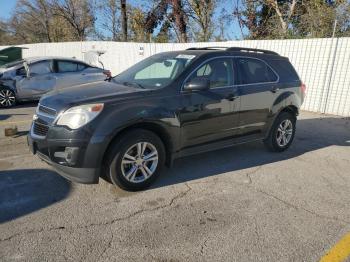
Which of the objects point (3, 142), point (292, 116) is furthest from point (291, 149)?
point (3, 142)

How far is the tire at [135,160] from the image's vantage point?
3920mm

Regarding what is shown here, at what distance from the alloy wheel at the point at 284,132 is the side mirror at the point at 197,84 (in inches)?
88.3

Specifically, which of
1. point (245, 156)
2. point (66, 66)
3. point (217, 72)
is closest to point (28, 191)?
point (217, 72)

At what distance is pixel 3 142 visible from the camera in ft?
20.2

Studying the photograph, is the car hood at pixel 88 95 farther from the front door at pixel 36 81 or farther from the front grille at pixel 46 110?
the front door at pixel 36 81

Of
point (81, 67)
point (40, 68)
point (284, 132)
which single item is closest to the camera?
point (284, 132)

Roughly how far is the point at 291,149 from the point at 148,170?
340 centimetres

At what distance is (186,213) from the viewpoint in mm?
3723

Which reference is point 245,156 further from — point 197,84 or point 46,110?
point 46,110

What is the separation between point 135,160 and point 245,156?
244cm

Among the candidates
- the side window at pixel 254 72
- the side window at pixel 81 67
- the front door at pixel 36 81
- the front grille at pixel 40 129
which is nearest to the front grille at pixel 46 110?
the front grille at pixel 40 129

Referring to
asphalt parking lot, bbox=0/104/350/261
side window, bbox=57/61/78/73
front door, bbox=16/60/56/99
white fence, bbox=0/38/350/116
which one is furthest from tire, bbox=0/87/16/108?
white fence, bbox=0/38/350/116

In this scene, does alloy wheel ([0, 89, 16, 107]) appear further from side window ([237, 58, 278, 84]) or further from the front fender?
side window ([237, 58, 278, 84])

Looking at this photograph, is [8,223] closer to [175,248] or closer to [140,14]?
[175,248]
